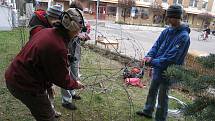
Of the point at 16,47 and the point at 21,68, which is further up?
the point at 21,68

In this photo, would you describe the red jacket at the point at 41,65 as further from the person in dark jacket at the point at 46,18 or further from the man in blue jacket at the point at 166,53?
the man in blue jacket at the point at 166,53

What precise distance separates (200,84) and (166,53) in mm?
2125

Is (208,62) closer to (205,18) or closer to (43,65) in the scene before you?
(43,65)

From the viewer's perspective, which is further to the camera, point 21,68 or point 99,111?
point 99,111

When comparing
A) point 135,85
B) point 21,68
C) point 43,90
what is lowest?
point 135,85

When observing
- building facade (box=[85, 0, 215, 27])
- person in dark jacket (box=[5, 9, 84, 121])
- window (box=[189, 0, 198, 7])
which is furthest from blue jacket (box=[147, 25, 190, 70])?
window (box=[189, 0, 198, 7])

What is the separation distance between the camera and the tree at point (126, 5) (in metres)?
43.4

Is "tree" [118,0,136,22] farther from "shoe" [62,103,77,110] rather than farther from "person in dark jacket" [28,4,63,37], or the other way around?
"person in dark jacket" [28,4,63,37]

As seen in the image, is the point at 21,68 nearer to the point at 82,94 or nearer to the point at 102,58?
the point at 82,94

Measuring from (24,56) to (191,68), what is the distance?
4.26ft

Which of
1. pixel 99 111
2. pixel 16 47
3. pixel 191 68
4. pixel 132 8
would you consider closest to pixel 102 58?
pixel 16 47

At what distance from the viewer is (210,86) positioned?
6.13ft

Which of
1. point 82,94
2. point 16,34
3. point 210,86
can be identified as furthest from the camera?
point 16,34

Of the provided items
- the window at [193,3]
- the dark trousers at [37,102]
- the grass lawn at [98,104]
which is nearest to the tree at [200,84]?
the dark trousers at [37,102]
